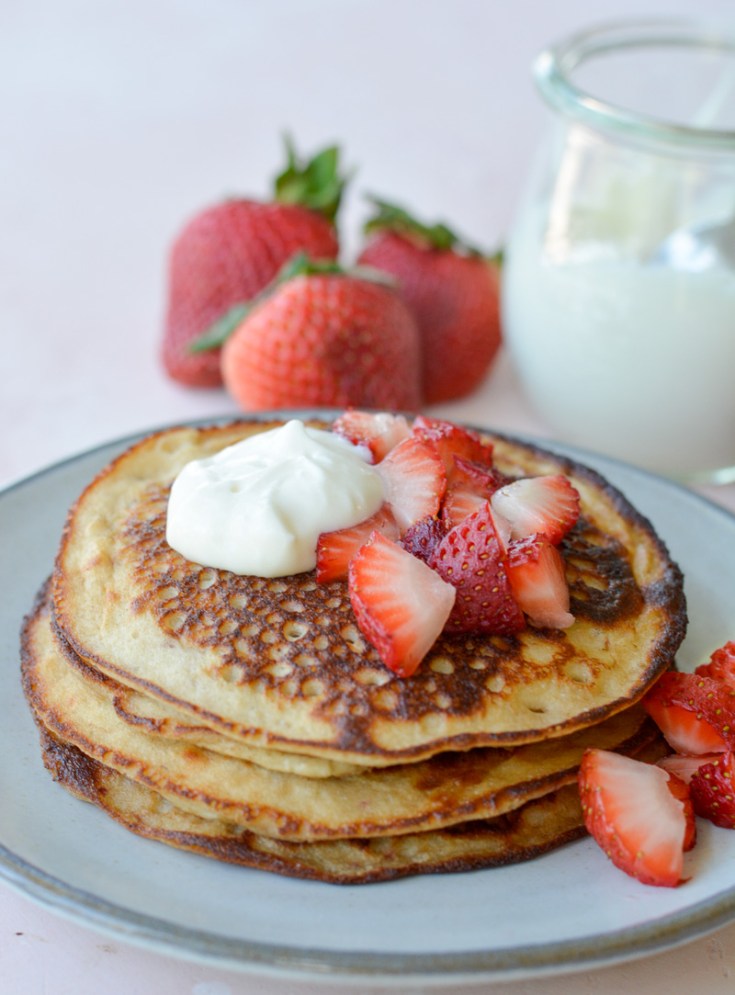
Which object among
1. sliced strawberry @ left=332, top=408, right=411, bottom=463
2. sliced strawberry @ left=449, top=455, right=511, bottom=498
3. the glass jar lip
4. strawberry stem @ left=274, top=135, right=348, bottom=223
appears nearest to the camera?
sliced strawberry @ left=449, top=455, right=511, bottom=498

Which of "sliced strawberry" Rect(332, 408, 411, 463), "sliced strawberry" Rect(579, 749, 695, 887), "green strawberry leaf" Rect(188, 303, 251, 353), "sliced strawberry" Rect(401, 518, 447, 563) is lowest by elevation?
"sliced strawberry" Rect(579, 749, 695, 887)

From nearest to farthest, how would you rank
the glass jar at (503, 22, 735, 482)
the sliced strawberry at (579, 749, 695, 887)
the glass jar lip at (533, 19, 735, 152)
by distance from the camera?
the sliced strawberry at (579, 749, 695, 887)
the glass jar lip at (533, 19, 735, 152)
the glass jar at (503, 22, 735, 482)

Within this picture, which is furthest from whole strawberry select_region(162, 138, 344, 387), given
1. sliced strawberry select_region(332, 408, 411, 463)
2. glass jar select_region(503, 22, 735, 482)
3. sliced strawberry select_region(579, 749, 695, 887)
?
sliced strawberry select_region(579, 749, 695, 887)

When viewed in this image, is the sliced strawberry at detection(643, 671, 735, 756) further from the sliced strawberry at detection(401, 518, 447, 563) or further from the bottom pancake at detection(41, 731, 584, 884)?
the sliced strawberry at detection(401, 518, 447, 563)

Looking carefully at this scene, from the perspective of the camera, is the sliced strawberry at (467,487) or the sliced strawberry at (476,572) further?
the sliced strawberry at (467,487)

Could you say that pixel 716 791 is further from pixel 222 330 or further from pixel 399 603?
pixel 222 330

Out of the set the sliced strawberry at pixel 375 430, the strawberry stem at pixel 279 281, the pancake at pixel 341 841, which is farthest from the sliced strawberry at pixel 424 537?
the strawberry stem at pixel 279 281

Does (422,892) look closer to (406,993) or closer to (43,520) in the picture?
(406,993)

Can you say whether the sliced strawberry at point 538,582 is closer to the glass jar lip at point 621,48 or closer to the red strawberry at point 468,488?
the red strawberry at point 468,488
